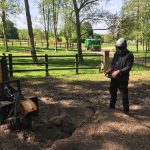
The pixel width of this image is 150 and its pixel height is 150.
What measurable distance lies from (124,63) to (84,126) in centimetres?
195

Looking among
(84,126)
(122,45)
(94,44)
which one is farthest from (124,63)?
(94,44)

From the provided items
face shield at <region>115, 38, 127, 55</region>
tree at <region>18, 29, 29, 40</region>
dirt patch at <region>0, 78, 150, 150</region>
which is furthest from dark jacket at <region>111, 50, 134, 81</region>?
tree at <region>18, 29, 29, 40</region>

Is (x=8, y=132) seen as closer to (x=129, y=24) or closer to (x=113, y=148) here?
(x=113, y=148)

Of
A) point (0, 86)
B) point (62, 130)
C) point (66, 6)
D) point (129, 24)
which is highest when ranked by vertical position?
point (66, 6)

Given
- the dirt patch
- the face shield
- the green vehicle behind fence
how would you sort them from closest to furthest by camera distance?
the dirt patch < the face shield < the green vehicle behind fence

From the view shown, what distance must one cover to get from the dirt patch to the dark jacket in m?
1.04

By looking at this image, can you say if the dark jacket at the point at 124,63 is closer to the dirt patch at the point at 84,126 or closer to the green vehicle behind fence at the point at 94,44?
the dirt patch at the point at 84,126

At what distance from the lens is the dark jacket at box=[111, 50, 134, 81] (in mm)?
8469

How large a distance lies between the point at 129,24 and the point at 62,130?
820 inches

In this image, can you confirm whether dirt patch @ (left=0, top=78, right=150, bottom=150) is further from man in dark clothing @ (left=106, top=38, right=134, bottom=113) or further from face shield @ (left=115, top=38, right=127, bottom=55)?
face shield @ (left=115, top=38, right=127, bottom=55)

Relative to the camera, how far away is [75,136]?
24.0ft

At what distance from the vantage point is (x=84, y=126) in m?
7.86

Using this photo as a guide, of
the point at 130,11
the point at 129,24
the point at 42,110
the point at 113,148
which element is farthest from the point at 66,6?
the point at 113,148

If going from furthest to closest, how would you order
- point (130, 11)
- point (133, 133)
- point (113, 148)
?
point (130, 11), point (133, 133), point (113, 148)
